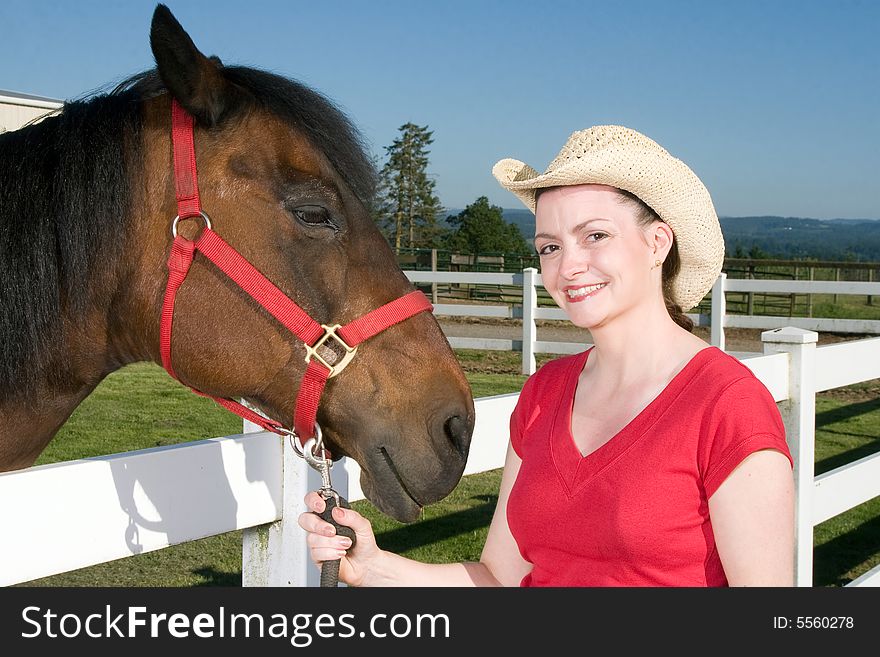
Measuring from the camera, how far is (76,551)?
1.82 meters

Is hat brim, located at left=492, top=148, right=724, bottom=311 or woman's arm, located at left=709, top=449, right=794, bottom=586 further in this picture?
hat brim, located at left=492, top=148, right=724, bottom=311

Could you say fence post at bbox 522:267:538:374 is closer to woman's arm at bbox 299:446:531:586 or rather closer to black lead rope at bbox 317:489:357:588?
woman's arm at bbox 299:446:531:586

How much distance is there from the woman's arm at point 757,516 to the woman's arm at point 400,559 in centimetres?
58

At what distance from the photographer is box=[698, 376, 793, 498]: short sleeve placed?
1610 millimetres

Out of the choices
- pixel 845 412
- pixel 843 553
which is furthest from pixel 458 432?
pixel 845 412

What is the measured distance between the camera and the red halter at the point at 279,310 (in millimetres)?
1963

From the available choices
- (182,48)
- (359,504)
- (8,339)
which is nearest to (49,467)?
(8,339)

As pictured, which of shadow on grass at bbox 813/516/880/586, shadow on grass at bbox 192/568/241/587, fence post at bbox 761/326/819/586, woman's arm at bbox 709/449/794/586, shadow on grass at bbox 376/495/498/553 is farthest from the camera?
shadow on grass at bbox 376/495/498/553

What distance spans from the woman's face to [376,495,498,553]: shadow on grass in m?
3.27

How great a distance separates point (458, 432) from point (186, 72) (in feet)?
3.44

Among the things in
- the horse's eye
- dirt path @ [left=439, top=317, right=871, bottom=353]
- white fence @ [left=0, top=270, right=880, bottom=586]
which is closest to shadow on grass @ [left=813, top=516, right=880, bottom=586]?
white fence @ [left=0, top=270, right=880, bottom=586]

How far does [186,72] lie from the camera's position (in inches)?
76.0

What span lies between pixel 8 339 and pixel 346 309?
2.60ft
